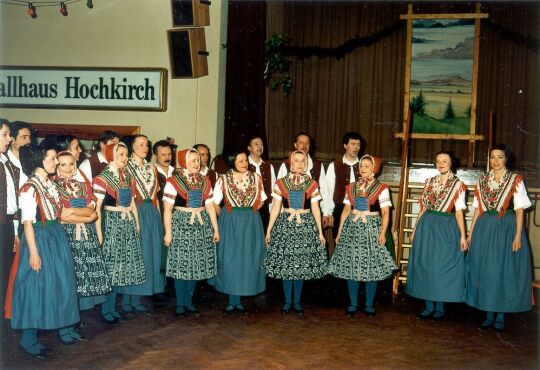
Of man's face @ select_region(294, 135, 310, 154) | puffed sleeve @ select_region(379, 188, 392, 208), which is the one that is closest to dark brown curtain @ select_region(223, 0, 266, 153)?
man's face @ select_region(294, 135, 310, 154)

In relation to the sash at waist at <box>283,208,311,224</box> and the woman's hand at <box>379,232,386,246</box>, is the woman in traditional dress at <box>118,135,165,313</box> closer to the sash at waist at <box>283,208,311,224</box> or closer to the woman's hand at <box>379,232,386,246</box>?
the sash at waist at <box>283,208,311,224</box>

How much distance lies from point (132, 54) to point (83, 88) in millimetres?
708

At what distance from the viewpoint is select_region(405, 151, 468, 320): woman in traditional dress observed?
4844 mm

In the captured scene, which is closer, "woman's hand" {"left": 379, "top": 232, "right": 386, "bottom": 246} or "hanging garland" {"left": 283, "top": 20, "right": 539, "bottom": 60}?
"woman's hand" {"left": 379, "top": 232, "right": 386, "bottom": 246}

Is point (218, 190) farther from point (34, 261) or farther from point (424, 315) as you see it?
point (424, 315)

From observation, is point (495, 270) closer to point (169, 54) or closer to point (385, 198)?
point (385, 198)

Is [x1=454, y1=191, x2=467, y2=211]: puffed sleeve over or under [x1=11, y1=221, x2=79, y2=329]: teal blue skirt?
over

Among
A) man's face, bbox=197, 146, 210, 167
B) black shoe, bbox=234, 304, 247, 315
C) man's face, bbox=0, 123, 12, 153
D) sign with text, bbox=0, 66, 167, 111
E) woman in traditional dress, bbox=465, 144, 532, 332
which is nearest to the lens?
man's face, bbox=0, 123, 12, 153

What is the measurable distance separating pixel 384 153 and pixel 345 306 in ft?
9.22

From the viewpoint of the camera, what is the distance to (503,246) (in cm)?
468

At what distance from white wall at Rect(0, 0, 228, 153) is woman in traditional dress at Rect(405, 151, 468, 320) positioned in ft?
9.79

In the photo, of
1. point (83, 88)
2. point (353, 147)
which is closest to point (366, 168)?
point (353, 147)

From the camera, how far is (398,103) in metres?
7.60

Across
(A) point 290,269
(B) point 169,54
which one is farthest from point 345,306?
(B) point 169,54
